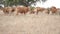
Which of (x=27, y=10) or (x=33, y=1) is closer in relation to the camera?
(x=27, y=10)

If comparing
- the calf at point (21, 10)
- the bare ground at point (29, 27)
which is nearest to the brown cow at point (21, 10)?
the calf at point (21, 10)

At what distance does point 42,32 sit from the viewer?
8.23 meters

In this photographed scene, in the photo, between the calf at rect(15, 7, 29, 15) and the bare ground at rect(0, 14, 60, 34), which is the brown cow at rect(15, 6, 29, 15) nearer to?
the calf at rect(15, 7, 29, 15)

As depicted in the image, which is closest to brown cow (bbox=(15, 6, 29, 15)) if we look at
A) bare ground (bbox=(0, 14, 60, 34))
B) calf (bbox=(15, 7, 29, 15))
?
calf (bbox=(15, 7, 29, 15))

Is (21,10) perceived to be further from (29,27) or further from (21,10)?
(29,27)

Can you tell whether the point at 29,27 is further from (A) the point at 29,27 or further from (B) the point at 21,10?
(B) the point at 21,10

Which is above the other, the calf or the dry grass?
the dry grass

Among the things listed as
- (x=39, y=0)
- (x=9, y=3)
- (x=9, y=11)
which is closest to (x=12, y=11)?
(x=9, y=11)

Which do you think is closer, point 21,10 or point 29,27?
point 29,27

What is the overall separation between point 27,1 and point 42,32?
99.2 feet

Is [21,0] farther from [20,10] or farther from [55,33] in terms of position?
[55,33]

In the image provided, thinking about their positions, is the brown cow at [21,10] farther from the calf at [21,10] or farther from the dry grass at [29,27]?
the dry grass at [29,27]

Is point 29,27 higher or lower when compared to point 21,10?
higher

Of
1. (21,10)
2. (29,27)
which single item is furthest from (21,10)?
(29,27)
